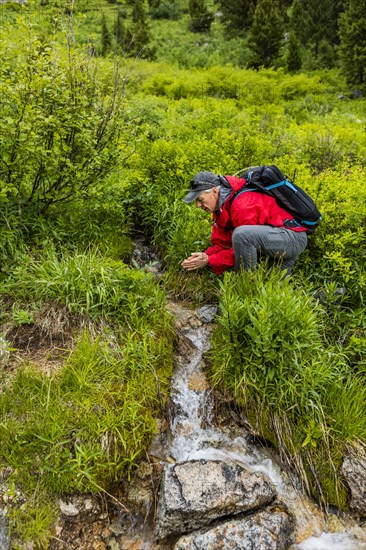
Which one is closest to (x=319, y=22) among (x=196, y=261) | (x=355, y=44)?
(x=355, y=44)

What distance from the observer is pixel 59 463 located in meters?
3.26

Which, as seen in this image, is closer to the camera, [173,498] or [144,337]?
[173,498]

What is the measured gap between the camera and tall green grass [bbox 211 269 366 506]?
3666 mm

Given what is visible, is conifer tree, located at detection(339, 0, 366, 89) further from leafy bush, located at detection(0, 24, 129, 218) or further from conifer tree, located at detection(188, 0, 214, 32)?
leafy bush, located at detection(0, 24, 129, 218)

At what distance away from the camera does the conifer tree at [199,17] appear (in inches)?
1312

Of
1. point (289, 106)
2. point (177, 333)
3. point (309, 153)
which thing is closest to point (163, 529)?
point (177, 333)

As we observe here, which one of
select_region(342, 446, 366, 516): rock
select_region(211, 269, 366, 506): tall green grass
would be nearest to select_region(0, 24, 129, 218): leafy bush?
select_region(211, 269, 366, 506): tall green grass

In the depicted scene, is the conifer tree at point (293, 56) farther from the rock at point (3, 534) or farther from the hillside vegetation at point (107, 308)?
the rock at point (3, 534)

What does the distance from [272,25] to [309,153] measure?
22770mm

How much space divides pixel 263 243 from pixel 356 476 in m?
2.46

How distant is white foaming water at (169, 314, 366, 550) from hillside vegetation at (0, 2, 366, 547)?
0.19 m

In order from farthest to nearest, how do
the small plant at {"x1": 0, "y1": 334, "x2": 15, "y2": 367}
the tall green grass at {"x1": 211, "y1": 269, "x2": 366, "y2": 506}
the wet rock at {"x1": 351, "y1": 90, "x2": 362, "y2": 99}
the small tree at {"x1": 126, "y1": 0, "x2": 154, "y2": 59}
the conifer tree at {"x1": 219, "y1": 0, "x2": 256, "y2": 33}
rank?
1. the conifer tree at {"x1": 219, "y1": 0, "x2": 256, "y2": 33}
2. the small tree at {"x1": 126, "y1": 0, "x2": 154, "y2": 59}
3. the wet rock at {"x1": 351, "y1": 90, "x2": 362, "y2": 99}
4. the small plant at {"x1": 0, "y1": 334, "x2": 15, "y2": 367}
5. the tall green grass at {"x1": 211, "y1": 269, "x2": 366, "y2": 506}

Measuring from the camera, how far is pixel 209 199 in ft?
14.6

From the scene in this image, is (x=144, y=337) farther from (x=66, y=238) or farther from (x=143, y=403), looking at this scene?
(x=66, y=238)
